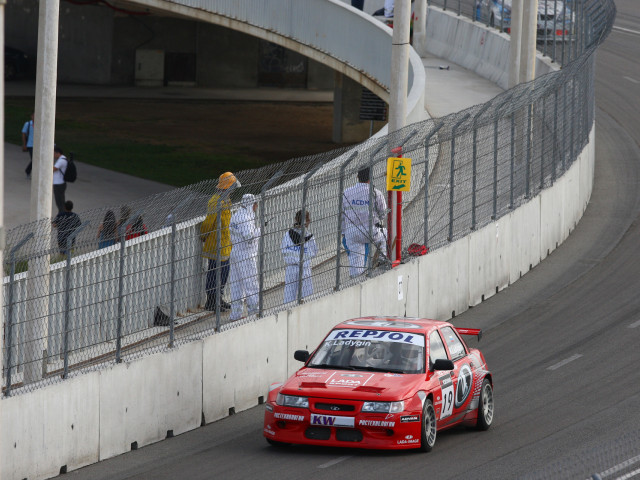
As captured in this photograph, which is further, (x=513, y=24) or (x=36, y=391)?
(x=513, y=24)

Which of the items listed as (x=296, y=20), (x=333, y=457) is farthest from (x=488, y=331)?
(x=296, y=20)

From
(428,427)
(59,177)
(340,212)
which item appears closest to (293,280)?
(340,212)

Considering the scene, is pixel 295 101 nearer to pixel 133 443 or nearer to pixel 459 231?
pixel 459 231

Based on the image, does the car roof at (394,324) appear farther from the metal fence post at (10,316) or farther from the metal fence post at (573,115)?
the metal fence post at (573,115)

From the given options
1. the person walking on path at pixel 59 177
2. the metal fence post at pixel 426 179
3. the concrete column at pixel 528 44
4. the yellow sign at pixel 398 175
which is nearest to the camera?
the yellow sign at pixel 398 175

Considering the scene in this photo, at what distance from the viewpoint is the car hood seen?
37.7 ft

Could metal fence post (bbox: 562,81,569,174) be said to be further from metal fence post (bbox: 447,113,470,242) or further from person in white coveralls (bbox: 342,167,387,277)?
person in white coveralls (bbox: 342,167,387,277)

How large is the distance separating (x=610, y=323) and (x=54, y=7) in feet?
31.2

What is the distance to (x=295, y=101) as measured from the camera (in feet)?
182

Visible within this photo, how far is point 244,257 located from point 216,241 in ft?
2.29

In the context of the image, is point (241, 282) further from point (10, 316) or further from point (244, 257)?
point (10, 316)

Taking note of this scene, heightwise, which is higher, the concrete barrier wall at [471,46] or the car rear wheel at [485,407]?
the concrete barrier wall at [471,46]

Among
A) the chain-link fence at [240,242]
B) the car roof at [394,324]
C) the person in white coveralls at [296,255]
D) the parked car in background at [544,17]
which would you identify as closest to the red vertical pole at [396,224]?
the chain-link fence at [240,242]

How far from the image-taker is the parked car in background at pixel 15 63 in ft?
179
